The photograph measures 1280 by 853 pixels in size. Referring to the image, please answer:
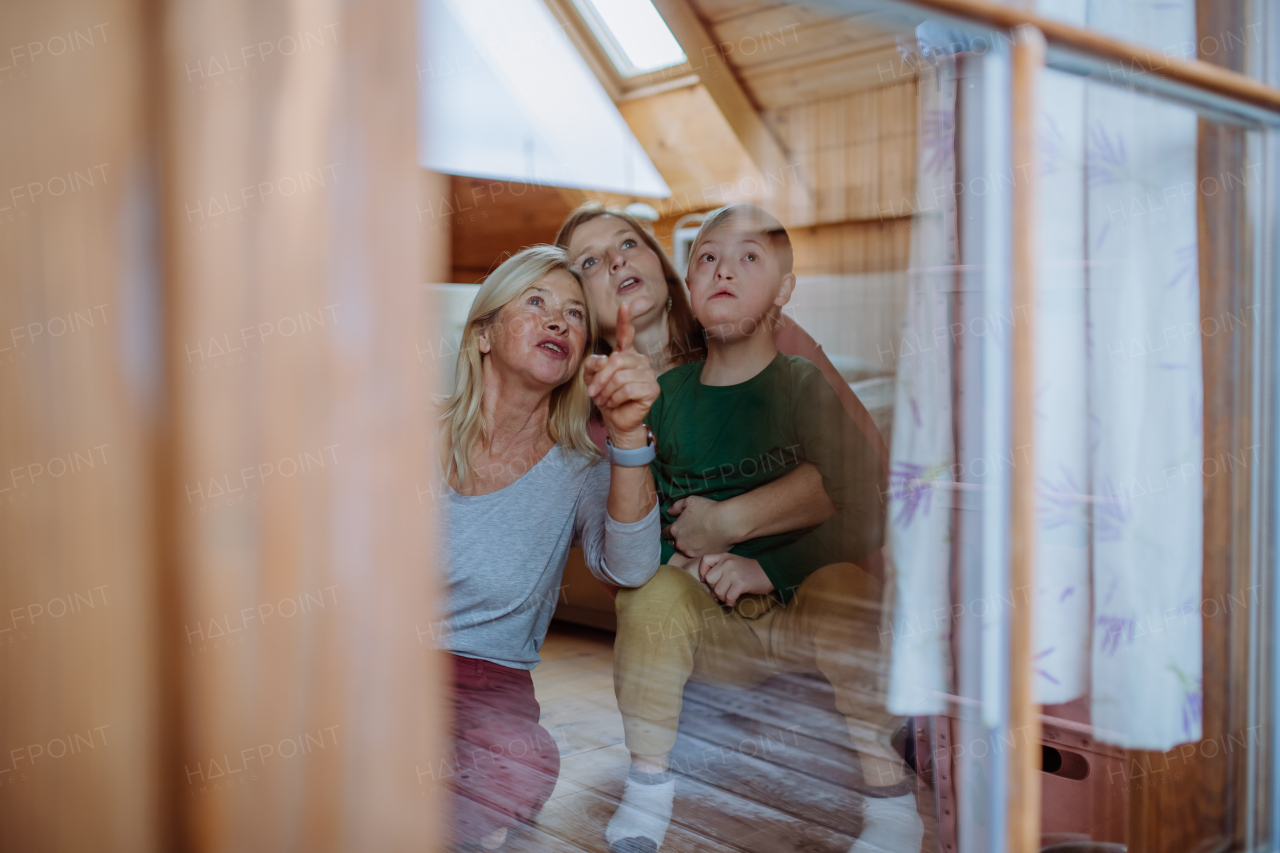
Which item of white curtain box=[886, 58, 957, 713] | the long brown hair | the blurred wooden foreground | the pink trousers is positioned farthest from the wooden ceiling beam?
the blurred wooden foreground

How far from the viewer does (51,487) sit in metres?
0.48

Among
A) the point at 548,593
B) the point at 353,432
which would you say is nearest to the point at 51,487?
the point at 353,432

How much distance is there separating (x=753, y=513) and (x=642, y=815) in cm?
65

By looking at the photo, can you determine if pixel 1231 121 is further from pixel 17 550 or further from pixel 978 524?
pixel 17 550

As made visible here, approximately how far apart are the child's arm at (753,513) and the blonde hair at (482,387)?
10.2 inches

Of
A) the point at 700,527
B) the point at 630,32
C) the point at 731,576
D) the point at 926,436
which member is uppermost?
the point at 630,32

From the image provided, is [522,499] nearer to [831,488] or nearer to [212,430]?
[831,488]

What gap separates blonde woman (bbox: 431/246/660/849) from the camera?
1.79 m

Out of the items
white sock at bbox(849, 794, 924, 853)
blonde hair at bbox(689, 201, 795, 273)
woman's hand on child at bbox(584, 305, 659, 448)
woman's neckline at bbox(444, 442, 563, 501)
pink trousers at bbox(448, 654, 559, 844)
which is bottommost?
white sock at bbox(849, 794, 924, 853)

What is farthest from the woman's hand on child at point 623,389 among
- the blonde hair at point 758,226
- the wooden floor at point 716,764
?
the wooden floor at point 716,764

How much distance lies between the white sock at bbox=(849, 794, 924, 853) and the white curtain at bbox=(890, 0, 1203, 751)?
38 cm

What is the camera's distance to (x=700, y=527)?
1967mm

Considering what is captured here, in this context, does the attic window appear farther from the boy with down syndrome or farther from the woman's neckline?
the woman's neckline

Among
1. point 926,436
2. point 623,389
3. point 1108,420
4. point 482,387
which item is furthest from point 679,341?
point 1108,420
